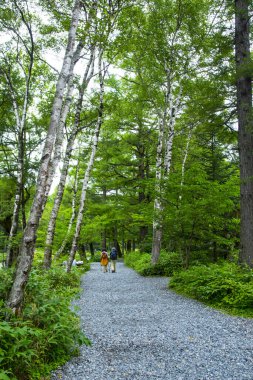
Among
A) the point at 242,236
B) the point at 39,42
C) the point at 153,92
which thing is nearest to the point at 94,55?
the point at 39,42

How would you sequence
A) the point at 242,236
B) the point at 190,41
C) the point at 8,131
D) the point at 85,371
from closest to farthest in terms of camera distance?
the point at 85,371 → the point at 242,236 → the point at 190,41 → the point at 8,131

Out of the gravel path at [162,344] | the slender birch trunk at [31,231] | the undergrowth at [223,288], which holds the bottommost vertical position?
the gravel path at [162,344]

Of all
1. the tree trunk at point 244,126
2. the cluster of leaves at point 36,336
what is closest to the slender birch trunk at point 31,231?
the cluster of leaves at point 36,336

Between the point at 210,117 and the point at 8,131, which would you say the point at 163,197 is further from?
the point at 8,131

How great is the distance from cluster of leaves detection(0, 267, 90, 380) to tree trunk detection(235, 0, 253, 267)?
5860 mm

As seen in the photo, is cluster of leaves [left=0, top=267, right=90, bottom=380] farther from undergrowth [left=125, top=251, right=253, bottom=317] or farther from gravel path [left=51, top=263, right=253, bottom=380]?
undergrowth [left=125, top=251, right=253, bottom=317]

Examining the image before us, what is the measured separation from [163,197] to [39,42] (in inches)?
296

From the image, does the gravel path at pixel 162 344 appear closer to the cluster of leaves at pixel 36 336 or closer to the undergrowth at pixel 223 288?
the cluster of leaves at pixel 36 336

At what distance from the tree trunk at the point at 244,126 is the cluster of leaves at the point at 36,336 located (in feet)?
19.2

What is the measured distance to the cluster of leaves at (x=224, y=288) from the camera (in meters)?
5.89

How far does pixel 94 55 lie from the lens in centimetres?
1033

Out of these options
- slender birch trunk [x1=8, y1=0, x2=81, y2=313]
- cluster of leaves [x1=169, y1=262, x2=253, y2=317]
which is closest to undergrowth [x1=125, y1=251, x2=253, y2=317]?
cluster of leaves [x1=169, y1=262, x2=253, y2=317]

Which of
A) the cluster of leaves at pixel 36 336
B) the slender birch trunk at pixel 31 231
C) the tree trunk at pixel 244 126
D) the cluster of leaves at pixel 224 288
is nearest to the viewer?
the cluster of leaves at pixel 36 336

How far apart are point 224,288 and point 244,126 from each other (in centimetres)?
477
